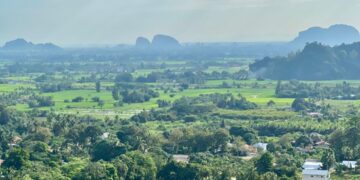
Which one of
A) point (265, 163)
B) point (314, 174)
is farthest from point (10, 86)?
point (314, 174)

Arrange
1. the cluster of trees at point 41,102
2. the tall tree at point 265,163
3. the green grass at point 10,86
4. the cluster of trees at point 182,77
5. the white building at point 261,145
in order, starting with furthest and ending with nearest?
the cluster of trees at point 182,77 → the green grass at point 10,86 → the cluster of trees at point 41,102 → the white building at point 261,145 → the tall tree at point 265,163

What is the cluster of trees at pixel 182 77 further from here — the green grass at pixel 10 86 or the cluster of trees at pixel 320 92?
the cluster of trees at pixel 320 92

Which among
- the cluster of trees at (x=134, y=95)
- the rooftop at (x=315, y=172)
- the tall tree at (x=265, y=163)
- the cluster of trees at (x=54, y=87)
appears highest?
the tall tree at (x=265, y=163)

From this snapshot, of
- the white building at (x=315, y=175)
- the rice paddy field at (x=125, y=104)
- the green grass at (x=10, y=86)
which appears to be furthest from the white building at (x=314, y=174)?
the green grass at (x=10, y=86)

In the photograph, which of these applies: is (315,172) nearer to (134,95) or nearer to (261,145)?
(261,145)

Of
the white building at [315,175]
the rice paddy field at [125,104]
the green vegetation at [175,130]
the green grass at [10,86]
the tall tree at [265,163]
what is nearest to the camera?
the white building at [315,175]

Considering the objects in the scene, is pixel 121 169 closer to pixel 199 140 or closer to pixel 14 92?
pixel 199 140

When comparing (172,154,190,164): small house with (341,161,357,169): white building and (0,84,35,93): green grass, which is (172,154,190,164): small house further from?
(0,84,35,93): green grass
